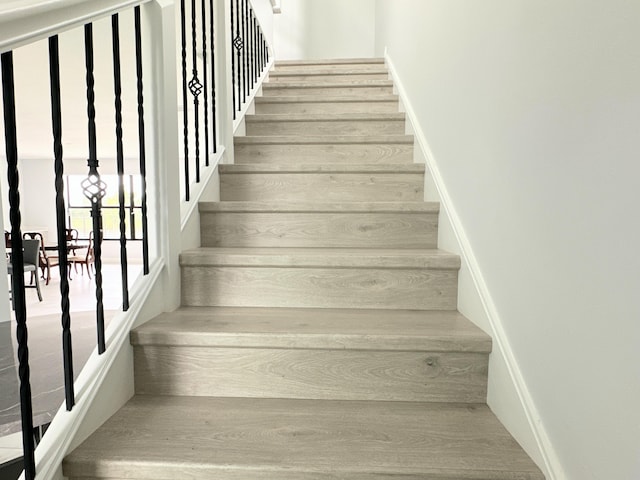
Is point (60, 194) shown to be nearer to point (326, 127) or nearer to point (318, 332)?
point (318, 332)

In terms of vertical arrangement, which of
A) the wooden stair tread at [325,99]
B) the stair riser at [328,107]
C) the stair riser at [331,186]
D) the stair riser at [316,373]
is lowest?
the stair riser at [316,373]

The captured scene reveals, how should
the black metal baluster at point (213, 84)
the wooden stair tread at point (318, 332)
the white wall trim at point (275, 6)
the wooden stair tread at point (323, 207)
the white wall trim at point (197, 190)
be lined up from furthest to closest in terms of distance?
the white wall trim at point (275, 6) < the black metal baluster at point (213, 84) < the wooden stair tread at point (323, 207) < the white wall trim at point (197, 190) < the wooden stair tread at point (318, 332)

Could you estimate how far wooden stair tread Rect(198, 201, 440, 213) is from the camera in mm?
1713

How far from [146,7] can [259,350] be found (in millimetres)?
1068

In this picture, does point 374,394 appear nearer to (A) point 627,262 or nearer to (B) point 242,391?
(B) point 242,391

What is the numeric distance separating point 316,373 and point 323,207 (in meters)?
0.70

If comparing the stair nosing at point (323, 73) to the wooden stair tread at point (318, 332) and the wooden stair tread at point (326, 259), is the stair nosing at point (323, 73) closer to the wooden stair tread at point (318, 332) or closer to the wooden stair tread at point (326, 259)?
the wooden stair tread at point (326, 259)

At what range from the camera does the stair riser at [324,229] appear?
5.65 feet

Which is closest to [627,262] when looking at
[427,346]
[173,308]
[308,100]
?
[427,346]

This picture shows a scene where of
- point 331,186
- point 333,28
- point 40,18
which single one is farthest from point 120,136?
point 333,28

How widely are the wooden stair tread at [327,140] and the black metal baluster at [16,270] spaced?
148cm

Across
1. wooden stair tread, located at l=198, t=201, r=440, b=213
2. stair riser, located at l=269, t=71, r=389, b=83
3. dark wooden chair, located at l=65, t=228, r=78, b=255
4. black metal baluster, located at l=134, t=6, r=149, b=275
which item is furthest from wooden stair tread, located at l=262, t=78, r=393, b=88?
dark wooden chair, located at l=65, t=228, r=78, b=255

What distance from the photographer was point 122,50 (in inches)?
114

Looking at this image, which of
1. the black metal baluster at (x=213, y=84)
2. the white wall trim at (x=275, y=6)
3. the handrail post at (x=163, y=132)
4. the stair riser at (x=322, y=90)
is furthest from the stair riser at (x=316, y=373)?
the white wall trim at (x=275, y=6)
